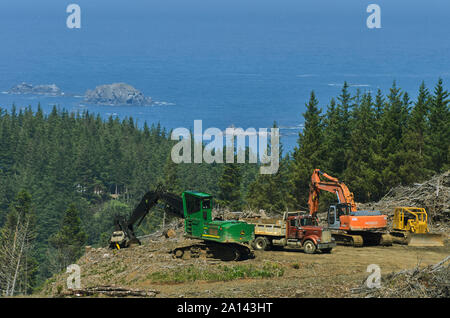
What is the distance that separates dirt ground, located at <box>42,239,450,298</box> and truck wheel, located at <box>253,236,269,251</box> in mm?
731

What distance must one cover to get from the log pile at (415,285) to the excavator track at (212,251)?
10.9 meters

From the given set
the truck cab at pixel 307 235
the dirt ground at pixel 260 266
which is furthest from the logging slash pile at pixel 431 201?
the truck cab at pixel 307 235

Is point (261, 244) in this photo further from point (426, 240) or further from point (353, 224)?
point (426, 240)

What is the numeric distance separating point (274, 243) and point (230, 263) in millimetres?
6576

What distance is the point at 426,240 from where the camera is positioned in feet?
151

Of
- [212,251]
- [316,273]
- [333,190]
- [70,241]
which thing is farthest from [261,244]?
[70,241]

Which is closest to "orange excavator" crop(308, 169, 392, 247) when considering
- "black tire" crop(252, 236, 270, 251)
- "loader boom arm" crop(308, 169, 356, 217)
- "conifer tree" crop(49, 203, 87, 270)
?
"loader boom arm" crop(308, 169, 356, 217)

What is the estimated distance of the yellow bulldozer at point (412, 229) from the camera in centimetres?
4606

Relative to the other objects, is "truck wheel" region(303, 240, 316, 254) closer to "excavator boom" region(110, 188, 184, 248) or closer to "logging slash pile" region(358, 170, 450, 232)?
"excavator boom" region(110, 188, 184, 248)

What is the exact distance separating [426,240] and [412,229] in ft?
5.08

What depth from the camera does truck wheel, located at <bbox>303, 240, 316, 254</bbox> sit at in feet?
139

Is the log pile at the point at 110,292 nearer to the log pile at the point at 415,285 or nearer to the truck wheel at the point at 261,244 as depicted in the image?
the log pile at the point at 415,285
